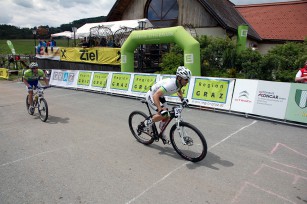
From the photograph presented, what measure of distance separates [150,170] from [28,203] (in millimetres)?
2074

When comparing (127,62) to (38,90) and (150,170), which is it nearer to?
(38,90)

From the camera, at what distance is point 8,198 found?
11.6 ft

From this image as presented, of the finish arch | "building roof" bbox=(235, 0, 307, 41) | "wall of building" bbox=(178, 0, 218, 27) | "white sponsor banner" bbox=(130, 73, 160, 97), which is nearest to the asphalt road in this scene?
"white sponsor banner" bbox=(130, 73, 160, 97)

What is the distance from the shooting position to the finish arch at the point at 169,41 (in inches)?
443

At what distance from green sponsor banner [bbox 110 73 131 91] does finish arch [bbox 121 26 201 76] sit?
6.26 ft

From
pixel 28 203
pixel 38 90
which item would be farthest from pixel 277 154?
pixel 38 90

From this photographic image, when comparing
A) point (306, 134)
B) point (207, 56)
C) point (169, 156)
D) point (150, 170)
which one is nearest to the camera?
point (150, 170)

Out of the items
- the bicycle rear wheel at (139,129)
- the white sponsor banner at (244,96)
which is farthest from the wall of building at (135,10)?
the bicycle rear wheel at (139,129)

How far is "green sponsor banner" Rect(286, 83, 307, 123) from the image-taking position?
23.3 ft

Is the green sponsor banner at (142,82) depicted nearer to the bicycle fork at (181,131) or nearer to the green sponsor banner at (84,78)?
the green sponsor banner at (84,78)

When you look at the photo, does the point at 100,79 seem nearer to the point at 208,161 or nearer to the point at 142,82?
the point at 142,82

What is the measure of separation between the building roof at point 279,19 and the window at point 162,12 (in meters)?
9.09

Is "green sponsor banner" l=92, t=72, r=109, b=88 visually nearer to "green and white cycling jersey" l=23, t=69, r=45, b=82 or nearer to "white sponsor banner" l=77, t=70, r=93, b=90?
"white sponsor banner" l=77, t=70, r=93, b=90

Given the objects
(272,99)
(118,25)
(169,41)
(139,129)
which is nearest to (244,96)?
(272,99)
